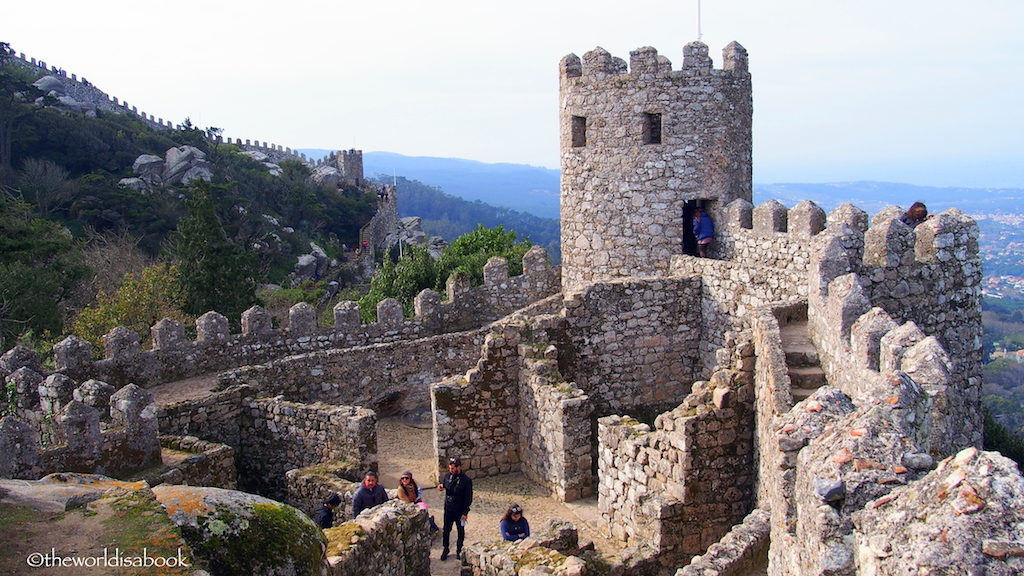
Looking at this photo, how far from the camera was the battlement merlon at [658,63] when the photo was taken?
13.1 m

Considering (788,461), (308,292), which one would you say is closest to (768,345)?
(788,461)

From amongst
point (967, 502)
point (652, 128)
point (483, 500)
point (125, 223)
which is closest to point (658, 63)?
point (652, 128)

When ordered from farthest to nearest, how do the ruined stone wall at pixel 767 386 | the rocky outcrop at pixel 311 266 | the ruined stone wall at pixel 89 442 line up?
the rocky outcrop at pixel 311 266 → the ruined stone wall at pixel 89 442 → the ruined stone wall at pixel 767 386

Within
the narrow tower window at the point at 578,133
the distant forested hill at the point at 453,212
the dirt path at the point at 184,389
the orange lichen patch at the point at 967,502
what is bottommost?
the distant forested hill at the point at 453,212

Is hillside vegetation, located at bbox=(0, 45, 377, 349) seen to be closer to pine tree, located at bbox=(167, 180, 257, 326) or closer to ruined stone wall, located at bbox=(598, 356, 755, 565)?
pine tree, located at bbox=(167, 180, 257, 326)

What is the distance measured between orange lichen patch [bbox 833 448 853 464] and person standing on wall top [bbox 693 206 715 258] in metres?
9.68

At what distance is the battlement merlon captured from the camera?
13.1 meters

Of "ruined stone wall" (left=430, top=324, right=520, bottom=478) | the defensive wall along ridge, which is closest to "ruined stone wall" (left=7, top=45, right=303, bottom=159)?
the defensive wall along ridge

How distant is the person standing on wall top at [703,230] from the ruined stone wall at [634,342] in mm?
1089

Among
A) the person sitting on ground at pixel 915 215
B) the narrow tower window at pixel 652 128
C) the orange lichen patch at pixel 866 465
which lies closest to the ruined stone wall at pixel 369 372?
the narrow tower window at pixel 652 128

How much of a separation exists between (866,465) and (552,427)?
279 inches

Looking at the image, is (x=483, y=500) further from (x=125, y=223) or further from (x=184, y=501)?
(x=125, y=223)

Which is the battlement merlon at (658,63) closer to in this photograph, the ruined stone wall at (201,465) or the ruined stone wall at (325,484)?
the ruined stone wall at (325,484)

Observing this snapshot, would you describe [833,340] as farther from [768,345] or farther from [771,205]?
[771,205]
